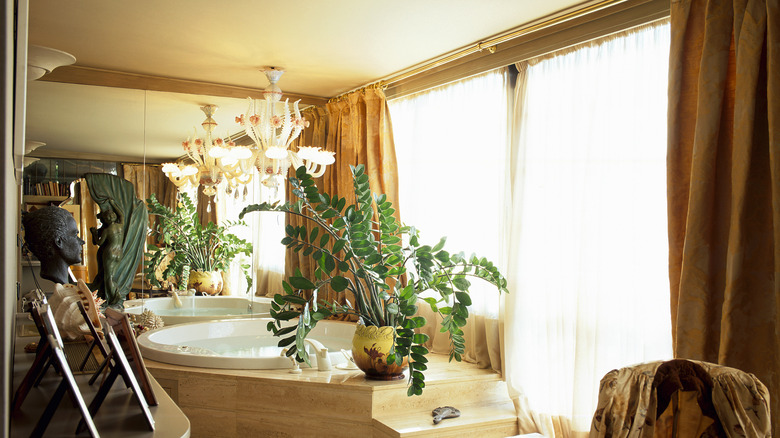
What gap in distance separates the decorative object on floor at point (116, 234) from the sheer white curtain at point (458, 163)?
1.83 m

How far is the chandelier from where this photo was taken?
412 cm

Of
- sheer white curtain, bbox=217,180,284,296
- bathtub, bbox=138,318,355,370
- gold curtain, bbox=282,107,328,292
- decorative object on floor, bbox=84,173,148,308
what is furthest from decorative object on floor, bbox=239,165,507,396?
gold curtain, bbox=282,107,328,292

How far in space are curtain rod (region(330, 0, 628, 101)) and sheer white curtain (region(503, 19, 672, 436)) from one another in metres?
0.17

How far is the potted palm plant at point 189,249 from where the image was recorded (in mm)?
4043

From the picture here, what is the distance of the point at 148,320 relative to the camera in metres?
3.93

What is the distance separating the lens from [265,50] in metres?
3.67

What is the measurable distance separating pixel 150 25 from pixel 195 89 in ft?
3.96

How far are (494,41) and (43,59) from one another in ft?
7.65

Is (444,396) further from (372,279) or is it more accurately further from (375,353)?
(372,279)

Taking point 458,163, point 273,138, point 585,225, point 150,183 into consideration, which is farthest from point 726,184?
point 150,183

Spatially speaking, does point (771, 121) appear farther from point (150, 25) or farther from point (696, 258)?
point (150, 25)

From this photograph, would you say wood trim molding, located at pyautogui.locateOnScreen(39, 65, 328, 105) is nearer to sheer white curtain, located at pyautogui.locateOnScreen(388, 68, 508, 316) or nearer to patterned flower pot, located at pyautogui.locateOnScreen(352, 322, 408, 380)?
sheer white curtain, located at pyautogui.locateOnScreen(388, 68, 508, 316)

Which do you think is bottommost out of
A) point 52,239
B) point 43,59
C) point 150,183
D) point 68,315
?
point 68,315

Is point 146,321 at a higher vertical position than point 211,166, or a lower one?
lower
